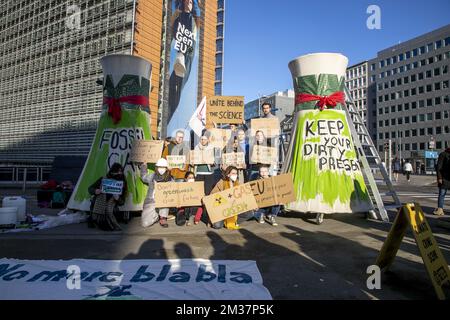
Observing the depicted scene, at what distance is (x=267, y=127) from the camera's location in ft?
25.7

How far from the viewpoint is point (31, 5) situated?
1797 inches

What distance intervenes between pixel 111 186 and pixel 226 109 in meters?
4.02

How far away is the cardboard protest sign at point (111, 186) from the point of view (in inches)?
269

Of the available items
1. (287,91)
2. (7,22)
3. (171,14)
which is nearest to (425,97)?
(287,91)

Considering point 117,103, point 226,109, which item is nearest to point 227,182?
point 226,109

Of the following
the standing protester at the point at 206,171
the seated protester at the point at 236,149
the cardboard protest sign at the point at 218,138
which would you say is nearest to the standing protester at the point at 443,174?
the seated protester at the point at 236,149

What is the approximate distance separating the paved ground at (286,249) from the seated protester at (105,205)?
23 centimetres

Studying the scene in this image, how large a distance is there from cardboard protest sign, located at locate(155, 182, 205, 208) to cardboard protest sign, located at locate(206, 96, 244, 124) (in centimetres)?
282

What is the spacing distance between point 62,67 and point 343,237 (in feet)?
142

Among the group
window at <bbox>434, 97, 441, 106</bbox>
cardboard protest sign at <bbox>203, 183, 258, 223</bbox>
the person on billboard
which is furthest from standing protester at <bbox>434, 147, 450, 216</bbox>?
window at <bbox>434, 97, 441, 106</bbox>

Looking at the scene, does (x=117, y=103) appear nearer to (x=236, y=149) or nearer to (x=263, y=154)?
(x=236, y=149)

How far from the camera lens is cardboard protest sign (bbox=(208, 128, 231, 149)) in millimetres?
8602

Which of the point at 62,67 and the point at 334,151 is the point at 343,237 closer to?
the point at 334,151

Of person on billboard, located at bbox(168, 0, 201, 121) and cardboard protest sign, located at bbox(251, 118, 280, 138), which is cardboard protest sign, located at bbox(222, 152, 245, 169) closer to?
cardboard protest sign, located at bbox(251, 118, 280, 138)
